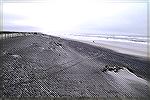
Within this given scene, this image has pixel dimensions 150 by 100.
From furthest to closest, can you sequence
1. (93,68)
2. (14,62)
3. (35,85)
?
(93,68)
(14,62)
(35,85)

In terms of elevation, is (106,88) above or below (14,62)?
below

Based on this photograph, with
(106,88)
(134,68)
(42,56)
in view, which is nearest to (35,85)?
(106,88)

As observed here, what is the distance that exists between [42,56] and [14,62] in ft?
11.0

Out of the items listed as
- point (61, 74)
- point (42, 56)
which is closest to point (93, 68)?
point (61, 74)

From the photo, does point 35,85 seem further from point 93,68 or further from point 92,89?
point 93,68

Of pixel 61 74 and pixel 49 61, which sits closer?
pixel 61 74

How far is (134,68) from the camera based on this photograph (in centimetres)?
1770

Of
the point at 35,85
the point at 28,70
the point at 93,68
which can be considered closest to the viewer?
the point at 35,85

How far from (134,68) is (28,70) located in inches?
371

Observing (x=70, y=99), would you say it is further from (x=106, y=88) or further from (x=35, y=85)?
(x=106, y=88)

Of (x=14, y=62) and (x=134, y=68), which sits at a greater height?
(x=14, y=62)

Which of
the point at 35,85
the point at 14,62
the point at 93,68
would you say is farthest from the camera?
the point at 93,68

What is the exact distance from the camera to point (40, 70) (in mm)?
13070

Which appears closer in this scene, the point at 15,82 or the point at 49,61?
the point at 15,82
